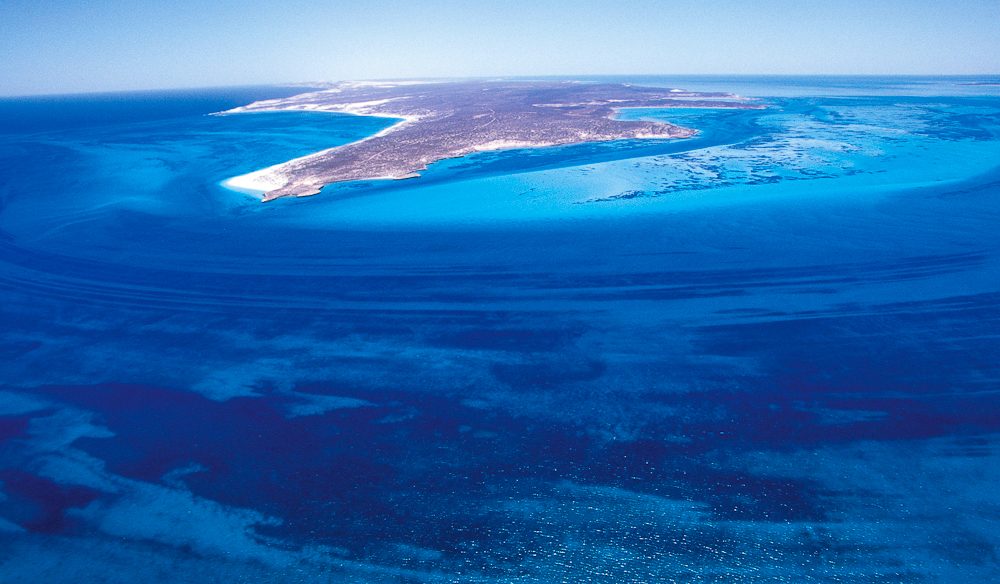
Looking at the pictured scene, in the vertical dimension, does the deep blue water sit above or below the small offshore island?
below

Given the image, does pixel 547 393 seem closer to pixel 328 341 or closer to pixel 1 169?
pixel 328 341

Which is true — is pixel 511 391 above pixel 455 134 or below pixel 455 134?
below

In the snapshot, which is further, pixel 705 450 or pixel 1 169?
pixel 1 169

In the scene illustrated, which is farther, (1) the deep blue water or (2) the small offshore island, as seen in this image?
(2) the small offshore island

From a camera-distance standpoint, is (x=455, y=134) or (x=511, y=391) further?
(x=455, y=134)

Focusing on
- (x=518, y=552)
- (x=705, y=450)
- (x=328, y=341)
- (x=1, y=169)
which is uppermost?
(x=1, y=169)

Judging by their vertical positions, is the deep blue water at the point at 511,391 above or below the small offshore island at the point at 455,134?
below

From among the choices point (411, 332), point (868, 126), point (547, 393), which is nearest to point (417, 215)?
point (411, 332)

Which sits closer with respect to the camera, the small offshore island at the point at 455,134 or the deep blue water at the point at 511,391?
the deep blue water at the point at 511,391
